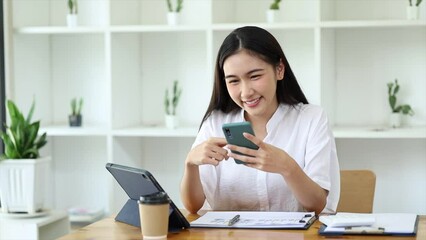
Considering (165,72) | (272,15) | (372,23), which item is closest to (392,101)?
(372,23)

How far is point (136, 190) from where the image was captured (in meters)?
2.26

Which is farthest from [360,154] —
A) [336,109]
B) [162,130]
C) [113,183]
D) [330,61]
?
[113,183]

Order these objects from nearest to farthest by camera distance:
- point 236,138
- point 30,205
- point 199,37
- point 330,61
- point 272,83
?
point 236,138
point 272,83
point 30,205
point 330,61
point 199,37

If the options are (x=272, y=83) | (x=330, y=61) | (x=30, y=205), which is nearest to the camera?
(x=272, y=83)

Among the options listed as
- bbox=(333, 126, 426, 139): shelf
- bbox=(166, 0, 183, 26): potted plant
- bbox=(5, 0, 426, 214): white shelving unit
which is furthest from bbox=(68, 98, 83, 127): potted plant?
bbox=(333, 126, 426, 139): shelf

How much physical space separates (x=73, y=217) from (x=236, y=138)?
224 cm

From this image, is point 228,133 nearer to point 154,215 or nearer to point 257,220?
point 257,220

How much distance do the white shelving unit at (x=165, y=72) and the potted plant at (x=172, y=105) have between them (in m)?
0.05

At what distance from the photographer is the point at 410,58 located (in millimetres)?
4070

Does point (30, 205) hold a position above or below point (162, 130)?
below

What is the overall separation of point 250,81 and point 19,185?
5.61ft

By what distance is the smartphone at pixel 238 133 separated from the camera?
218 cm

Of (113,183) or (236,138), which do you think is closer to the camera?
(236,138)

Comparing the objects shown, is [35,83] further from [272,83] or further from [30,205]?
[272,83]
